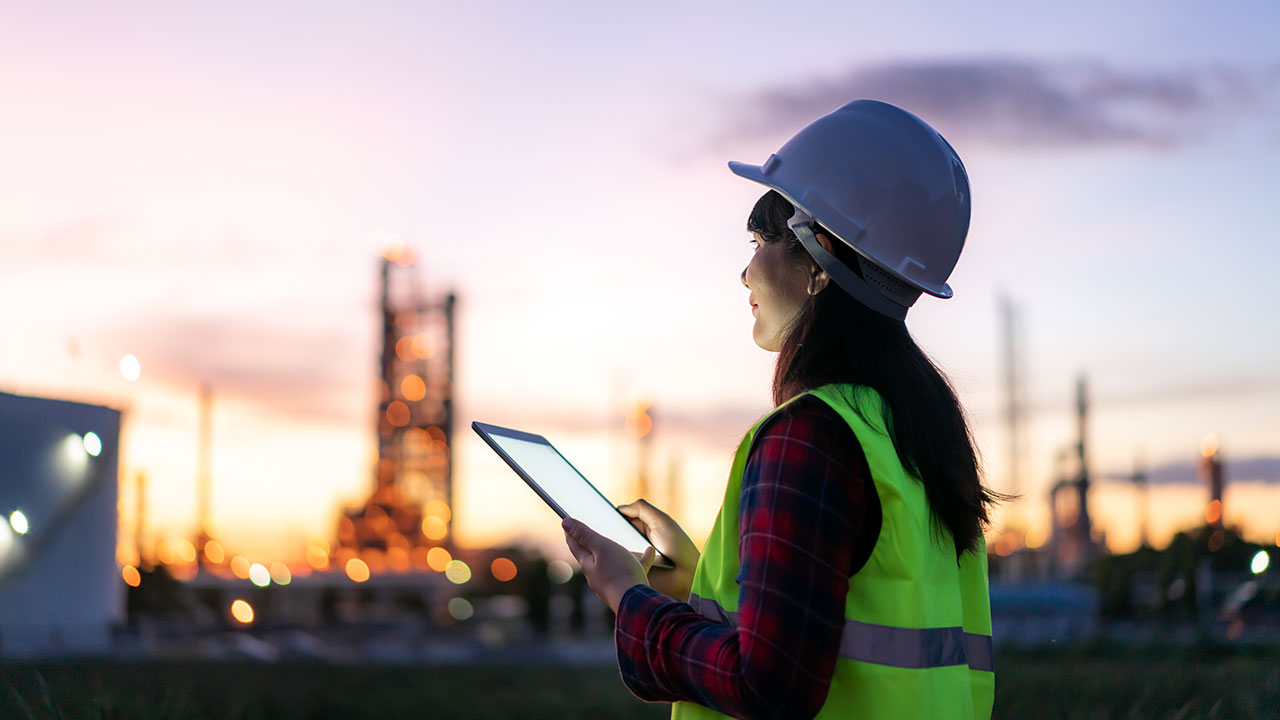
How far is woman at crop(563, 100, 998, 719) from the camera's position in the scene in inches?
53.6

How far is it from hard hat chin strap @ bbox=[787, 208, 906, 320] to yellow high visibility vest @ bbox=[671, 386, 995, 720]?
0.51 feet

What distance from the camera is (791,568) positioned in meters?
1.35

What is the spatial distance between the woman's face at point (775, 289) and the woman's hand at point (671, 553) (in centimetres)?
36

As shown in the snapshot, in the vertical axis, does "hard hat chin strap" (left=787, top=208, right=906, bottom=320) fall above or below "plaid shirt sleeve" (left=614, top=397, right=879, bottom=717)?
above

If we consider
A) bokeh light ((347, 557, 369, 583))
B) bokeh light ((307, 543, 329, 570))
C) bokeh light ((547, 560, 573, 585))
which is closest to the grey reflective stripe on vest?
bokeh light ((547, 560, 573, 585))

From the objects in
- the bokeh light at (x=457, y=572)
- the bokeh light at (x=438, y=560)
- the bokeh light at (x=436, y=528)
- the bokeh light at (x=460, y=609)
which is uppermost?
the bokeh light at (x=436, y=528)

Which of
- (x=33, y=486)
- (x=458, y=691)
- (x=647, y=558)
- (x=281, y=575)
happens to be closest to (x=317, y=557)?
(x=281, y=575)

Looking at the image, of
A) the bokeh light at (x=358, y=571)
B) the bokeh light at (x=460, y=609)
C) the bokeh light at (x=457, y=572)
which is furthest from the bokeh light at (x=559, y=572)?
the bokeh light at (x=358, y=571)

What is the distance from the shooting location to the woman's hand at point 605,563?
156cm

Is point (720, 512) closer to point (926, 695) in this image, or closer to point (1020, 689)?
point (926, 695)

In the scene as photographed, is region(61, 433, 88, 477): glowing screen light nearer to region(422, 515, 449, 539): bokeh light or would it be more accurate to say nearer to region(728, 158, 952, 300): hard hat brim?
region(728, 158, 952, 300): hard hat brim

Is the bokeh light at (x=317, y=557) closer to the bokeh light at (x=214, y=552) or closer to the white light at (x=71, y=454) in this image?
the bokeh light at (x=214, y=552)

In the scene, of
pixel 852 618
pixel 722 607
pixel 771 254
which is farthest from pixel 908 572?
pixel 771 254

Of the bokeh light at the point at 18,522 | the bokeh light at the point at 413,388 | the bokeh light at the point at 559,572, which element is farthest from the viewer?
the bokeh light at the point at 413,388
